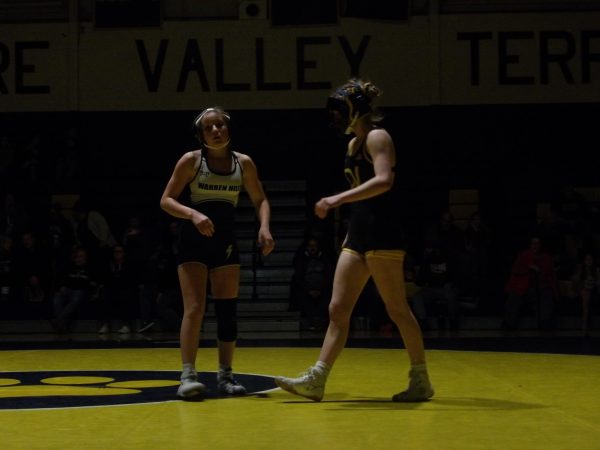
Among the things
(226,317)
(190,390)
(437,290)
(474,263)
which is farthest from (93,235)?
(190,390)

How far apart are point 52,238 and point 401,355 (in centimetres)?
747

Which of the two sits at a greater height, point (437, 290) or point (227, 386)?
point (437, 290)

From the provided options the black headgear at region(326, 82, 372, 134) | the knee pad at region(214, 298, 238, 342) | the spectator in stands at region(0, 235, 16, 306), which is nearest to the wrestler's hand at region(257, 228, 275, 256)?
the knee pad at region(214, 298, 238, 342)

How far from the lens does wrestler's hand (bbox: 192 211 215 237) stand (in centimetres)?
594

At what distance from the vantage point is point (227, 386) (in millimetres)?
6445

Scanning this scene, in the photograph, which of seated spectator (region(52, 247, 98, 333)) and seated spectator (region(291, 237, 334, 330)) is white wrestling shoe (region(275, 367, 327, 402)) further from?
seated spectator (region(52, 247, 98, 333))

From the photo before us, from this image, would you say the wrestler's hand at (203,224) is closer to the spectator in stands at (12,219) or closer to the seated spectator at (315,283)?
the seated spectator at (315,283)

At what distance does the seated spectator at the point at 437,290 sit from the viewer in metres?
14.1

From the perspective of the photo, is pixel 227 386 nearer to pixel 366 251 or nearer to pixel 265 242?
pixel 265 242

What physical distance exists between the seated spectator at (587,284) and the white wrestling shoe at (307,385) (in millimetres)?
7888

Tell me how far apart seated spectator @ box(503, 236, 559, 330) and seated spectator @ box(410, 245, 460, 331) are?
0.70 metres

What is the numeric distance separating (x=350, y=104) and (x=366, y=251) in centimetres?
81

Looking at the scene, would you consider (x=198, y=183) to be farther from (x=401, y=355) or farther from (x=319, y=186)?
(x=319, y=186)

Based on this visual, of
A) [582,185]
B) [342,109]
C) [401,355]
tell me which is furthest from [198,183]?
[582,185]
